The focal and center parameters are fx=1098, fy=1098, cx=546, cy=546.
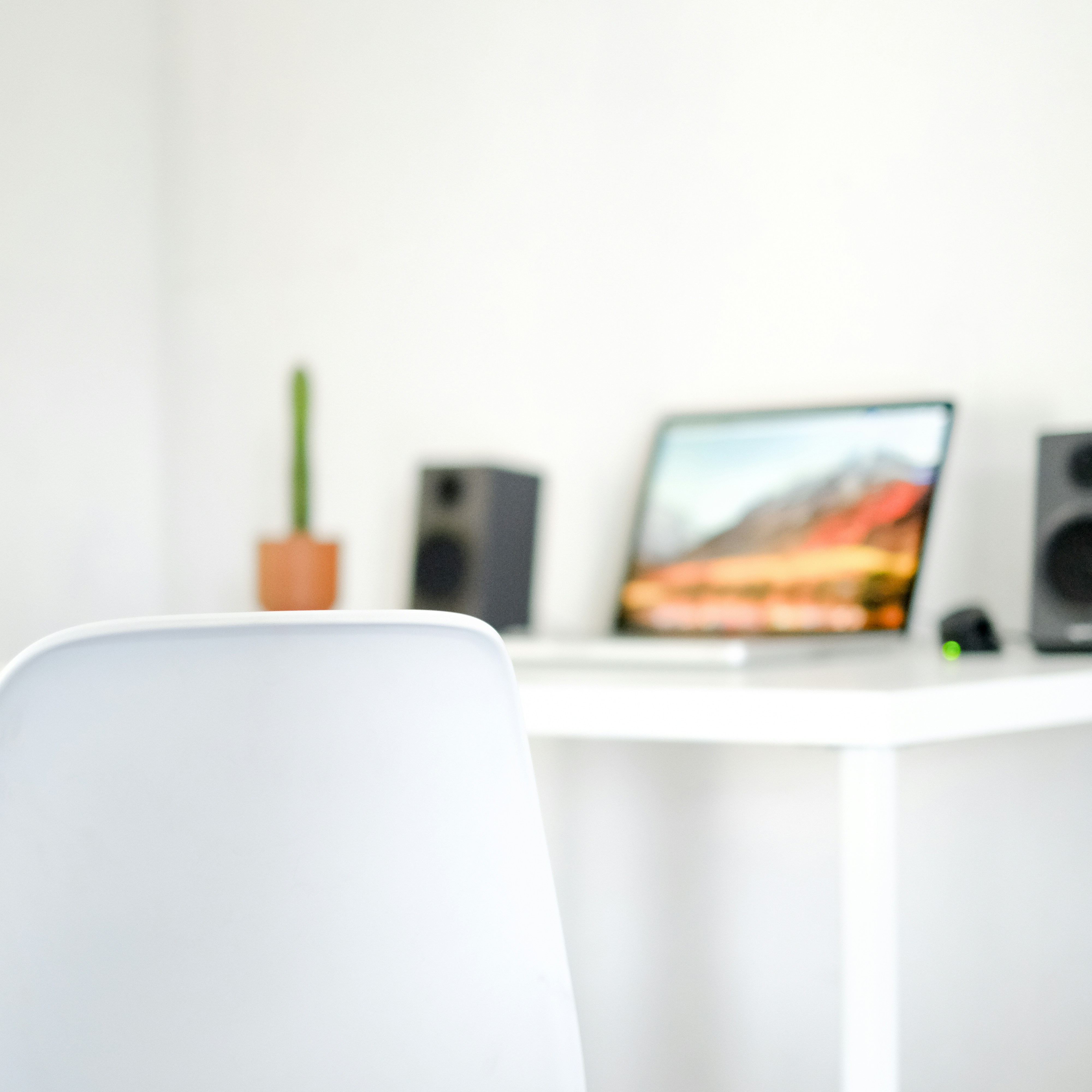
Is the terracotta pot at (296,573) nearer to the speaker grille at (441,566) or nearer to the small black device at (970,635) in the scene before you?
the speaker grille at (441,566)

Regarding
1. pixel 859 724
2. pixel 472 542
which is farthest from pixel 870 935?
pixel 472 542

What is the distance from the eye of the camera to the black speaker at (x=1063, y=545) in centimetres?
109

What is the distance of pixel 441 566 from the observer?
54.8 inches

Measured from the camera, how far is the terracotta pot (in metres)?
1.48

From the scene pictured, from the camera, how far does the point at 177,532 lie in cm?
178

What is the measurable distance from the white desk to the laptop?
27 cm

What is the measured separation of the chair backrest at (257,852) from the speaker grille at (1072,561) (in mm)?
746

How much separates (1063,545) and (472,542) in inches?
26.3

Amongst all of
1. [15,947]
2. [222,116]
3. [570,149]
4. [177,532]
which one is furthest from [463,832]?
[222,116]

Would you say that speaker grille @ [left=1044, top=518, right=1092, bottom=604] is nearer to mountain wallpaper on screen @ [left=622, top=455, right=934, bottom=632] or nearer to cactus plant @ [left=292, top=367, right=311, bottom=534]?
mountain wallpaper on screen @ [left=622, top=455, right=934, bottom=632]

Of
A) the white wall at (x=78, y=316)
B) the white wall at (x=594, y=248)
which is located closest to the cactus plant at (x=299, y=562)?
the white wall at (x=594, y=248)

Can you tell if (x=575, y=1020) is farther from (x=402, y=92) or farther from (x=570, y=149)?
(x=402, y=92)

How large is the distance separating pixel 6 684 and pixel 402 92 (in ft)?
4.44

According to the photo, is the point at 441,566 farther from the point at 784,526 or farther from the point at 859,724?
the point at 859,724
